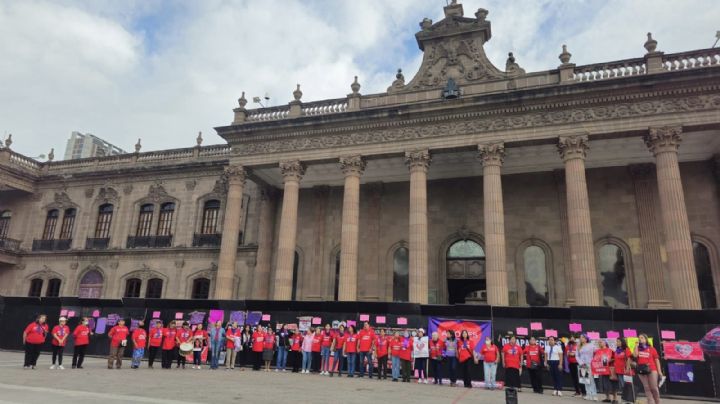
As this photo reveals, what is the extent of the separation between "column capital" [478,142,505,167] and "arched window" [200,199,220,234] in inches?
664

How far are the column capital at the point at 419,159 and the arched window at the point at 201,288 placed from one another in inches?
575

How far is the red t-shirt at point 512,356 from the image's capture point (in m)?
13.3

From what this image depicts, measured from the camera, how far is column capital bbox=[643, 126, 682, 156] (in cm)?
1856

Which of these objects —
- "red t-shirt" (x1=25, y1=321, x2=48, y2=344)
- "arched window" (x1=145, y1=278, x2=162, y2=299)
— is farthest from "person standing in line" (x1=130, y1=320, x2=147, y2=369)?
"arched window" (x1=145, y1=278, x2=162, y2=299)

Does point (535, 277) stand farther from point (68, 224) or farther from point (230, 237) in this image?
point (68, 224)

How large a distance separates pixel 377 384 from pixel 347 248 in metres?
8.71

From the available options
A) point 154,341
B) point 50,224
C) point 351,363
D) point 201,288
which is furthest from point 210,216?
point 351,363

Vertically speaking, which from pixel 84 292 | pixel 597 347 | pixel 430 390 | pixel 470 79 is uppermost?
pixel 470 79

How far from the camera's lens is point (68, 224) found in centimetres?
3275

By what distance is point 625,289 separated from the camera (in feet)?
70.8

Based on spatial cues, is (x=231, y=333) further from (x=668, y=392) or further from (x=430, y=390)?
(x=668, y=392)

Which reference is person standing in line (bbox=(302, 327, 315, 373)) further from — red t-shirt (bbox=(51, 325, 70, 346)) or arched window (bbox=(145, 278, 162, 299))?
arched window (bbox=(145, 278, 162, 299))

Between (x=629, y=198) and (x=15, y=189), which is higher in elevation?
(x=15, y=189)

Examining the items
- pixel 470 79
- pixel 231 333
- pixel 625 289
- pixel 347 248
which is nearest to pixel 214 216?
pixel 347 248
